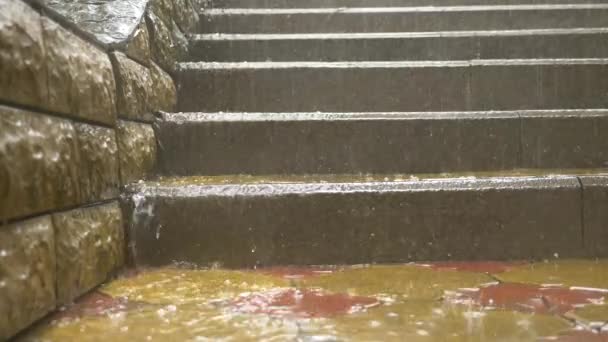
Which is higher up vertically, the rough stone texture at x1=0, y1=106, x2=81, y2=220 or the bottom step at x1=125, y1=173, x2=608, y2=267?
the rough stone texture at x1=0, y1=106, x2=81, y2=220

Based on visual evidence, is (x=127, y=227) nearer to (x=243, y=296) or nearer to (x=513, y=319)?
(x=243, y=296)

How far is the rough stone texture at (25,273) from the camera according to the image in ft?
3.36

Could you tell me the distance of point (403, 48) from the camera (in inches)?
115

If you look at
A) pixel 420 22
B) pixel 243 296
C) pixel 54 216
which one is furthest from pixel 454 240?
pixel 420 22

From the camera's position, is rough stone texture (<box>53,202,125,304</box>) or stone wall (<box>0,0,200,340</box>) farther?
rough stone texture (<box>53,202,125,304</box>)

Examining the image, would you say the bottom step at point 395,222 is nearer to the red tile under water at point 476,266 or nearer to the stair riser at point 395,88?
the red tile under water at point 476,266

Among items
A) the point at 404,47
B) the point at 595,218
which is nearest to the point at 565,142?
the point at 595,218

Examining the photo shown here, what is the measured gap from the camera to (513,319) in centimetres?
121

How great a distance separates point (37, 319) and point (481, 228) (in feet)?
3.90

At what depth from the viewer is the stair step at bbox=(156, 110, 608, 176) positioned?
2.08 metres

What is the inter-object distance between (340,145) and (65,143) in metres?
1.01

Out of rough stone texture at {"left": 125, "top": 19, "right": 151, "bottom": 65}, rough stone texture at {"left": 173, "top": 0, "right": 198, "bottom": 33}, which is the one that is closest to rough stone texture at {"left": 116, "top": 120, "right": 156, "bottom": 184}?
rough stone texture at {"left": 125, "top": 19, "right": 151, "bottom": 65}

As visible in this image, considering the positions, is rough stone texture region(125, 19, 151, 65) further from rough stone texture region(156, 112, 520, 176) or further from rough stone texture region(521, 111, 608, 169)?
rough stone texture region(521, 111, 608, 169)

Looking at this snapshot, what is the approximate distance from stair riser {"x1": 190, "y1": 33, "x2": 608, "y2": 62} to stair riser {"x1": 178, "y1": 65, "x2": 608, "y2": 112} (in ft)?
1.49
